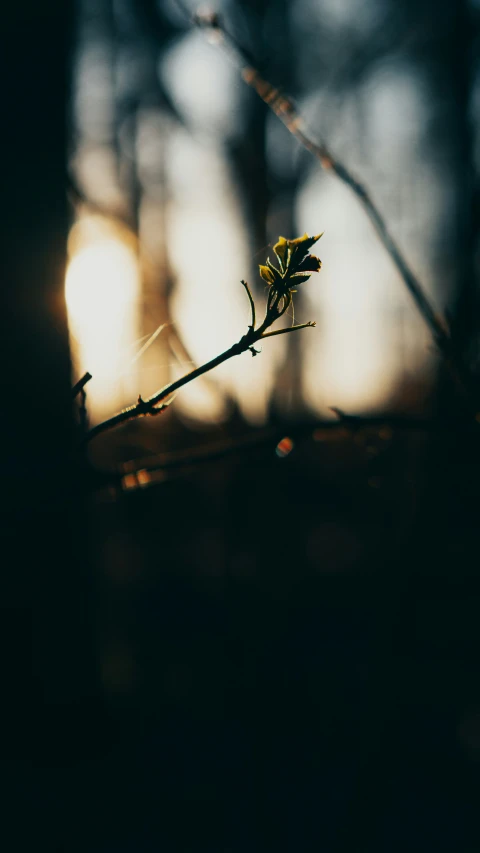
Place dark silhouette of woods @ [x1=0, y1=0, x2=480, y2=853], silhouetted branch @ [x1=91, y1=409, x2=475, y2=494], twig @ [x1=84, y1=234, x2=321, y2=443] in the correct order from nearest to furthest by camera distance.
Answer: twig @ [x1=84, y1=234, x2=321, y2=443] → silhouetted branch @ [x1=91, y1=409, x2=475, y2=494] → dark silhouette of woods @ [x1=0, y1=0, x2=480, y2=853]

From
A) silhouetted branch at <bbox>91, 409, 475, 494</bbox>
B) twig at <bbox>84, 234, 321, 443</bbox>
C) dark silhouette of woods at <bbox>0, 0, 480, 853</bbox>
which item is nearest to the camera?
twig at <bbox>84, 234, 321, 443</bbox>

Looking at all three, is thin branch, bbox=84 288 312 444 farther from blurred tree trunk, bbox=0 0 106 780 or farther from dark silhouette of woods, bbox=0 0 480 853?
blurred tree trunk, bbox=0 0 106 780

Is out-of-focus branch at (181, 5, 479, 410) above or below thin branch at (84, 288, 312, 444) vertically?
above

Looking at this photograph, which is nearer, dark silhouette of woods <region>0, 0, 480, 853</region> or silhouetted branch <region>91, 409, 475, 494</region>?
silhouetted branch <region>91, 409, 475, 494</region>

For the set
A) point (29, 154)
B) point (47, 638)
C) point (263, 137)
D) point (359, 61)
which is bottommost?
point (47, 638)

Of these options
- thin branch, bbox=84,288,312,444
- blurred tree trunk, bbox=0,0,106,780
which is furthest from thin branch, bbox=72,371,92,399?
blurred tree trunk, bbox=0,0,106,780

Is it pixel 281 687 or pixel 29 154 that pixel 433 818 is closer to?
pixel 281 687

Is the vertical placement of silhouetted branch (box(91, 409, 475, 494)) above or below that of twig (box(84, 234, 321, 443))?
below

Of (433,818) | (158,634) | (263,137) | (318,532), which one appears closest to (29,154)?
(433,818)

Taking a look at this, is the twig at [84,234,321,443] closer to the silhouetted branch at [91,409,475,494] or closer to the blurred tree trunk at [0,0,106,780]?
the silhouetted branch at [91,409,475,494]
